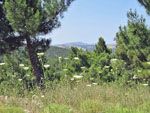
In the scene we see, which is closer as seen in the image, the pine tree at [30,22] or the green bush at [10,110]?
the green bush at [10,110]

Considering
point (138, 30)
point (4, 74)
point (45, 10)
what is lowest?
point (4, 74)

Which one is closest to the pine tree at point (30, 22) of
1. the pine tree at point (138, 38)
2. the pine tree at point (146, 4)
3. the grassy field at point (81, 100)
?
the pine tree at point (138, 38)

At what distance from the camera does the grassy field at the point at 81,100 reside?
895 centimetres

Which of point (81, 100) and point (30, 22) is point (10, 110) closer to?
point (81, 100)

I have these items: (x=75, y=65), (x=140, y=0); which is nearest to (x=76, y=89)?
(x=140, y=0)

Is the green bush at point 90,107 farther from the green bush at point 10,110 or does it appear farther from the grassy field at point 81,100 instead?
the green bush at point 10,110

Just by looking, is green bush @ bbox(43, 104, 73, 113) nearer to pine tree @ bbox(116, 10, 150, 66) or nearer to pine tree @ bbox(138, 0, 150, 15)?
pine tree @ bbox(138, 0, 150, 15)

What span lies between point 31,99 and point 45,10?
20.0 metres

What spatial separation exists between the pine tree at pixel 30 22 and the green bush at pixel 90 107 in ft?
60.9

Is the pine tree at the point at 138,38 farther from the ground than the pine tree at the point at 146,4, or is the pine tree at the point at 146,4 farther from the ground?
the pine tree at the point at 146,4

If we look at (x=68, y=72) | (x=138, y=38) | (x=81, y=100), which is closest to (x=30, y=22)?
(x=138, y=38)

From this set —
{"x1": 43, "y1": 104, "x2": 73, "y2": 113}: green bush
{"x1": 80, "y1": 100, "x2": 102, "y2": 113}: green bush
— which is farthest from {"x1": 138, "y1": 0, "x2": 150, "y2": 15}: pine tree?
{"x1": 43, "y1": 104, "x2": 73, "y2": 113}: green bush

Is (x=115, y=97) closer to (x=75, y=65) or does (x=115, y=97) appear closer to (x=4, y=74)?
(x=75, y=65)

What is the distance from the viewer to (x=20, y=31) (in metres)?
29.3
